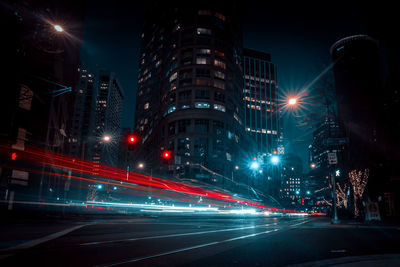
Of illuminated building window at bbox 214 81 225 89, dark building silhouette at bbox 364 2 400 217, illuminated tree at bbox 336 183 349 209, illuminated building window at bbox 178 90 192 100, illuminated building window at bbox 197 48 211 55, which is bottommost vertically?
illuminated tree at bbox 336 183 349 209

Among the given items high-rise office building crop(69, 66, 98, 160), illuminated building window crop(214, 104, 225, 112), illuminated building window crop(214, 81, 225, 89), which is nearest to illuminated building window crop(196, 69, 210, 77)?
illuminated building window crop(214, 81, 225, 89)

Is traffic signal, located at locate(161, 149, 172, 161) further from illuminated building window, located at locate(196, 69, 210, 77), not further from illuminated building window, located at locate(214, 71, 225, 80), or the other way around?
illuminated building window, located at locate(214, 71, 225, 80)

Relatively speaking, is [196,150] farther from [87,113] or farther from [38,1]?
[87,113]

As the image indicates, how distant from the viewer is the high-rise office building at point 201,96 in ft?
254

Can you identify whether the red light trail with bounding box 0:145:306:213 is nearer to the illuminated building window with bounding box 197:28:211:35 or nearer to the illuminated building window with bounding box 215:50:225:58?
the illuminated building window with bounding box 215:50:225:58

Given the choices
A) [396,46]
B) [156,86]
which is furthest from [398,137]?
[156,86]

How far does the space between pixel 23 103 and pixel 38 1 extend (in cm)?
1192

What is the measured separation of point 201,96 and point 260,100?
8326 cm

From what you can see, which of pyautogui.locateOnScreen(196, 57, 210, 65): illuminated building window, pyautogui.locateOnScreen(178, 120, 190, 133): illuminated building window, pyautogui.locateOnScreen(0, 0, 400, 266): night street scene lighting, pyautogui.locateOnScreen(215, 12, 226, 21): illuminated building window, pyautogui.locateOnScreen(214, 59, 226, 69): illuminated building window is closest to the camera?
pyautogui.locateOnScreen(0, 0, 400, 266): night street scene lighting

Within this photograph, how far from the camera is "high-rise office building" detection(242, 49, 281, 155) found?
156 m

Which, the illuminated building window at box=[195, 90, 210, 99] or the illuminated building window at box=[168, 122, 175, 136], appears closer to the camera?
the illuminated building window at box=[195, 90, 210, 99]

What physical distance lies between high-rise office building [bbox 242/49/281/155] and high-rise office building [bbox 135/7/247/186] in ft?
184

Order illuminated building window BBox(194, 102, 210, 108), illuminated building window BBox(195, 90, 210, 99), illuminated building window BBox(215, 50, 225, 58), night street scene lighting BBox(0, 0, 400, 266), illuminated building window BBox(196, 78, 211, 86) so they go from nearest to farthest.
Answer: night street scene lighting BBox(0, 0, 400, 266) < illuminated building window BBox(194, 102, 210, 108) < illuminated building window BBox(195, 90, 210, 99) < illuminated building window BBox(196, 78, 211, 86) < illuminated building window BBox(215, 50, 225, 58)

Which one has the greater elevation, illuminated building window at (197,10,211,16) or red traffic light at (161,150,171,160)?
illuminated building window at (197,10,211,16)
